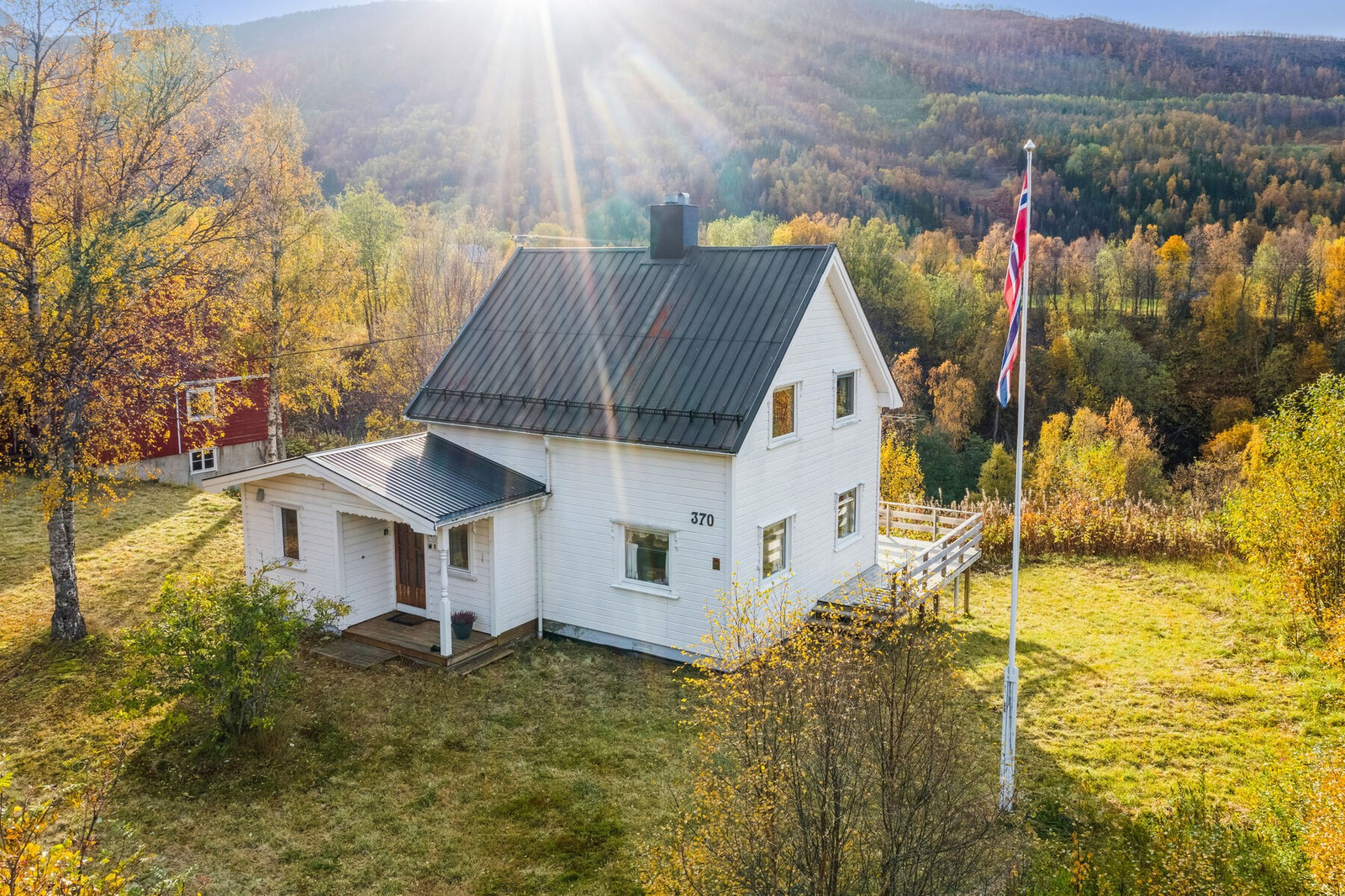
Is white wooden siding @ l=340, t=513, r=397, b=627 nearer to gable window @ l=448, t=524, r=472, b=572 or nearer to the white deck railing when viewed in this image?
gable window @ l=448, t=524, r=472, b=572

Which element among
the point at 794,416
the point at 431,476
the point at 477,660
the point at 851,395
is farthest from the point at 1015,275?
the point at 477,660

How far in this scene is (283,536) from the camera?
55.5ft

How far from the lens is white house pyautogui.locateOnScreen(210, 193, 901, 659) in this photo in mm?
15250

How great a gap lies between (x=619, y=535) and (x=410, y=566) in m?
4.21

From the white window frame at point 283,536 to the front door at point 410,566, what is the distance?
1668 mm

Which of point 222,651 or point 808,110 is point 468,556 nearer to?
point 222,651

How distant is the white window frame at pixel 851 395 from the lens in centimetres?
1770

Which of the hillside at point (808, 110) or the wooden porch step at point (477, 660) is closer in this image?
the wooden porch step at point (477, 660)

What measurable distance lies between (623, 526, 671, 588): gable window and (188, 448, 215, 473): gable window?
19799 mm

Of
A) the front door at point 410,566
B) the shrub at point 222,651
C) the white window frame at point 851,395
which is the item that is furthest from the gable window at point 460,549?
the white window frame at point 851,395

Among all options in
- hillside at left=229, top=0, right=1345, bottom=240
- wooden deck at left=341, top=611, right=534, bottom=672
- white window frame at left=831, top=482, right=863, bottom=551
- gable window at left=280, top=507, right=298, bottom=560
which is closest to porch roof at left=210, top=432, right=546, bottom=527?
gable window at left=280, top=507, right=298, bottom=560

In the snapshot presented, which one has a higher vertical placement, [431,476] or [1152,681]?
[431,476]

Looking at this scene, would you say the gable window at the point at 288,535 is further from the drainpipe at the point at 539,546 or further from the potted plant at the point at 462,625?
the drainpipe at the point at 539,546

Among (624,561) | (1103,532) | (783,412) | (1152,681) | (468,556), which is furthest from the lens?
(1103,532)
